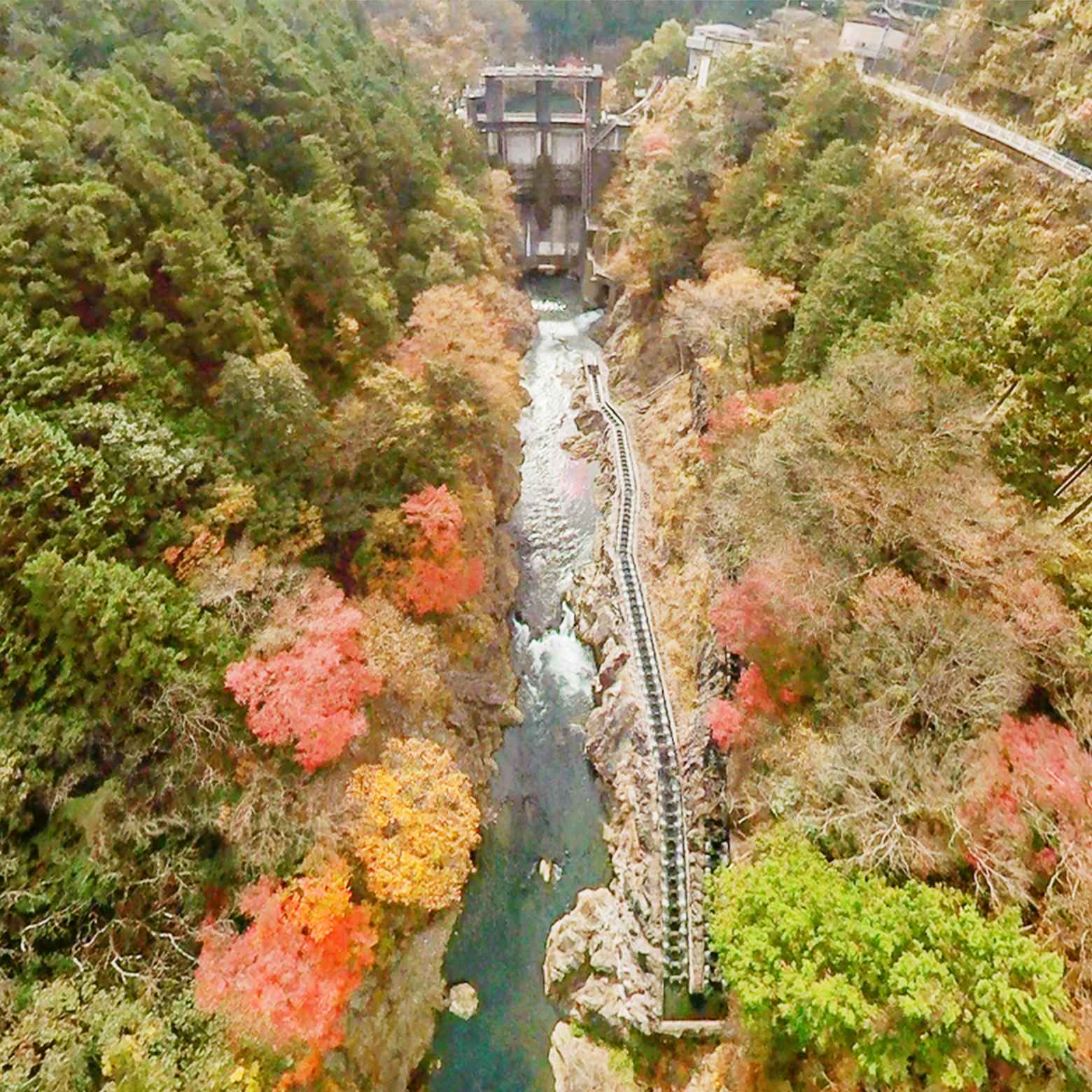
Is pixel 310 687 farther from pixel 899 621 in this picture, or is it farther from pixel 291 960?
pixel 899 621

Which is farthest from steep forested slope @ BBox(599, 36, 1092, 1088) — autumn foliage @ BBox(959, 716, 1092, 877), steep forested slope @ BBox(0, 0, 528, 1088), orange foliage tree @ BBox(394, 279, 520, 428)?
orange foliage tree @ BBox(394, 279, 520, 428)

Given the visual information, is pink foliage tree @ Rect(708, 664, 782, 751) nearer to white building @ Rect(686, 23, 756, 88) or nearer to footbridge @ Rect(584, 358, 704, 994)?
footbridge @ Rect(584, 358, 704, 994)

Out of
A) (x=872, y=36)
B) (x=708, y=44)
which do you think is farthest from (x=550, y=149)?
(x=872, y=36)

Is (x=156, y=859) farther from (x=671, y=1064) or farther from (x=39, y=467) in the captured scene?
(x=671, y=1064)

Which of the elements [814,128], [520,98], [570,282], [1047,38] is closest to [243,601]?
[814,128]

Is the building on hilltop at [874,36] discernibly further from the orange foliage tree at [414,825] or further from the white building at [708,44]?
the orange foliage tree at [414,825]

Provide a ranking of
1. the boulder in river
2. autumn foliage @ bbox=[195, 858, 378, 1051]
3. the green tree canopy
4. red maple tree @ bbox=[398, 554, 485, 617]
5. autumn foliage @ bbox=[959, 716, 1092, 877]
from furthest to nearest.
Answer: red maple tree @ bbox=[398, 554, 485, 617], the boulder in river, autumn foliage @ bbox=[195, 858, 378, 1051], autumn foliage @ bbox=[959, 716, 1092, 877], the green tree canopy
